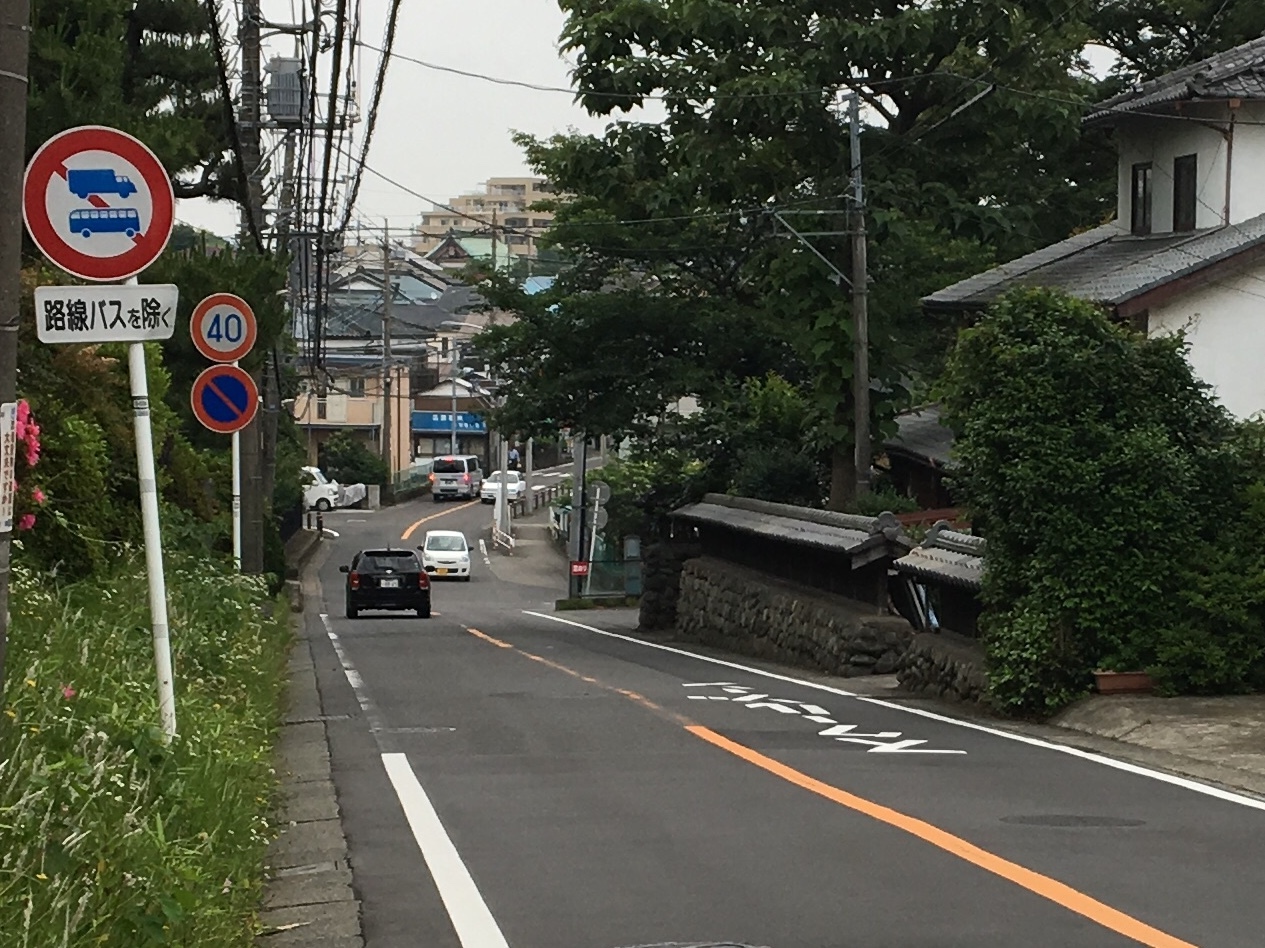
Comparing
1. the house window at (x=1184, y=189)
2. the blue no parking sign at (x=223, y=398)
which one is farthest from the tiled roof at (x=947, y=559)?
the house window at (x=1184, y=189)

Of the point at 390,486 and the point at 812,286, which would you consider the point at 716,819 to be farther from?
the point at 390,486

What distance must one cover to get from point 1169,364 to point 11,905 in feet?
Result: 42.7

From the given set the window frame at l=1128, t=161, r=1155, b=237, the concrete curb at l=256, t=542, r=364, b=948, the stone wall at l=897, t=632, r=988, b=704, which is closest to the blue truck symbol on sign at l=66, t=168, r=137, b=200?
the concrete curb at l=256, t=542, r=364, b=948

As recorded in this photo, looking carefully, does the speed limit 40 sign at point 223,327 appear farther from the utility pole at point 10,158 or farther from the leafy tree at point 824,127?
the leafy tree at point 824,127

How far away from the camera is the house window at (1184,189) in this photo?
26.9 meters

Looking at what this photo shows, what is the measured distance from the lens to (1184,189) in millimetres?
27141

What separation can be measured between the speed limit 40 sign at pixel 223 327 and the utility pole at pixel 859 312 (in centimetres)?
1232

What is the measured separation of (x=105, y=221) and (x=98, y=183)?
6.9 inches

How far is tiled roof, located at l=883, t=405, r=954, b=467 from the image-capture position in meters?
30.3

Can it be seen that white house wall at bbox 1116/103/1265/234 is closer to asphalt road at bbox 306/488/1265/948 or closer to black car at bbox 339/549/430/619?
asphalt road at bbox 306/488/1265/948

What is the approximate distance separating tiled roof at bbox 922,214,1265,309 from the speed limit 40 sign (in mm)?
9798

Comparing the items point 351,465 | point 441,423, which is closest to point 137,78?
point 351,465

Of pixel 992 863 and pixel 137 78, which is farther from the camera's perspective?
pixel 137 78

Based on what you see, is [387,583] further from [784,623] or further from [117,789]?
[117,789]
